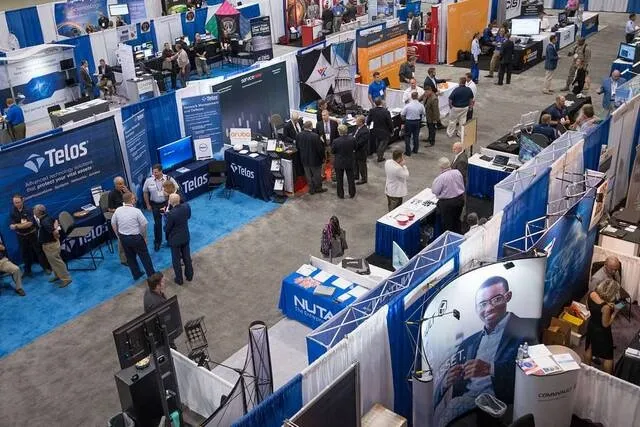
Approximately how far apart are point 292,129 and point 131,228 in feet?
14.1

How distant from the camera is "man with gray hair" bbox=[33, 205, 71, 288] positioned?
898cm

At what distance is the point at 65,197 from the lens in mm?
10203

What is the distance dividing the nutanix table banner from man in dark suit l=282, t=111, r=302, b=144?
303 cm

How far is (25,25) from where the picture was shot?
1984 cm

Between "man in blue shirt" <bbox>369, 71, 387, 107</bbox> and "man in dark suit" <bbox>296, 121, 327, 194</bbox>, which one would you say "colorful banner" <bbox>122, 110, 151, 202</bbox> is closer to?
"man in dark suit" <bbox>296, 121, 327, 194</bbox>

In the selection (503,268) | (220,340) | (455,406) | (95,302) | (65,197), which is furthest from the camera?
(65,197)

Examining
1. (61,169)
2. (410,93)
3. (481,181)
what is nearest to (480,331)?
(481,181)

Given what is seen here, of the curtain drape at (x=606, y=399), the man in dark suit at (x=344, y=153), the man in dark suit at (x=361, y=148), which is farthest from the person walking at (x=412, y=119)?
the curtain drape at (x=606, y=399)

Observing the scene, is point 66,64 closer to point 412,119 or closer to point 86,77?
point 86,77

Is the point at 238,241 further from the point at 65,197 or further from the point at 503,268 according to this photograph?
the point at 503,268

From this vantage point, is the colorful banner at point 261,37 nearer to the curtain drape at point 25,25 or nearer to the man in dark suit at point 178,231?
the curtain drape at point 25,25

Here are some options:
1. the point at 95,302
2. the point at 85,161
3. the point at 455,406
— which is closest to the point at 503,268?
the point at 455,406

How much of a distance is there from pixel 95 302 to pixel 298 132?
15.4 ft

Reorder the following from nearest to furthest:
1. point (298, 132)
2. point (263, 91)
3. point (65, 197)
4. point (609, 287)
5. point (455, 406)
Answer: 1. point (455, 406)
2. point (609, 287)
3. point (65, 197)
4. point (298, 132)
5. point (263, 91)
